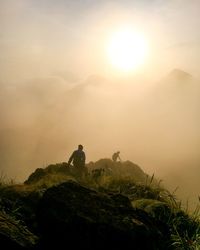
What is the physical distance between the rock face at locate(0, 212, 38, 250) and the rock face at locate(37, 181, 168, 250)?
0.45 m

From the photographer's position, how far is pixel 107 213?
394 inches

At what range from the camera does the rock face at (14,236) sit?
8477 millimetres

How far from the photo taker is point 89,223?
9.59m

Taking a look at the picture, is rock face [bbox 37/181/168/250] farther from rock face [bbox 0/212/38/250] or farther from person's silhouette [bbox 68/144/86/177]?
person's silhouette [bbox 68/144/86/177]

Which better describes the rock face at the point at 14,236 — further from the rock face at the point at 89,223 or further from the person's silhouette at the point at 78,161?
the person's silhouette at the point at 78,161

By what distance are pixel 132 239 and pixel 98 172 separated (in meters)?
9.31

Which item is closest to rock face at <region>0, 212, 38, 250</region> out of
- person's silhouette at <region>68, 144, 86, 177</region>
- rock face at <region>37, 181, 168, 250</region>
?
rock face at <region>37, 181, 168, 250</region>

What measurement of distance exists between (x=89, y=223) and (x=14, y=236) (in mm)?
1548

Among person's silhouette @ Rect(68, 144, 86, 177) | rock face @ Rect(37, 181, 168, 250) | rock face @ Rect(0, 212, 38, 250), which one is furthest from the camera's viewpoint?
person's silhouette @ Rect(68, 144, 86, 177)

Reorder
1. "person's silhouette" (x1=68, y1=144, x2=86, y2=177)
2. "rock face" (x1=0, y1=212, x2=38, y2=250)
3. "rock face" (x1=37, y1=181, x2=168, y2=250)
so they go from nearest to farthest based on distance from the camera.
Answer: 1. "rock face" (x1=0, y1=212, x2=38, y2=250)
2. "rock face" (x1=37, y1=181, x2=168, y2=250)
3. "person's silhouette" (x1=68, y1=144, x2=86, y2=177)

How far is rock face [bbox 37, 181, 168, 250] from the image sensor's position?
9555 mm

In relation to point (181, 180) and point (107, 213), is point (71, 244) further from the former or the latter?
point (181, 180)

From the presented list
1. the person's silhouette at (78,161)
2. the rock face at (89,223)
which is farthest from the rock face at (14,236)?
the person's silhouette at (78,161)

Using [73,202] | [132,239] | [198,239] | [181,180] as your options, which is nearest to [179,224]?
[198,239]
